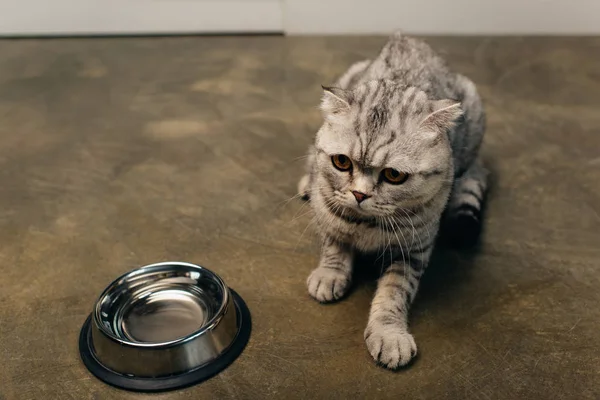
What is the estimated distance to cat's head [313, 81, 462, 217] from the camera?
5.35 ft

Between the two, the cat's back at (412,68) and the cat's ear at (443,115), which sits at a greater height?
the cat's ear at (443,115)

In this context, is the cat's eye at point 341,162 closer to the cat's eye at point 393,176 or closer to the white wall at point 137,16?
the cat's eye at point 393,176

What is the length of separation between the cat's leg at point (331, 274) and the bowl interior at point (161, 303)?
11.1 inches

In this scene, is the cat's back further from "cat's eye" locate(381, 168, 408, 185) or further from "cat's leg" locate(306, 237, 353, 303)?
"cat's leg" locate(306, 237, 353, 303)

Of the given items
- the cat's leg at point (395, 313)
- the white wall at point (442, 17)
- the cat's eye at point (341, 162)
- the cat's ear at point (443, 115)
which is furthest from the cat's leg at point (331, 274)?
the white wall at point (442, 17)

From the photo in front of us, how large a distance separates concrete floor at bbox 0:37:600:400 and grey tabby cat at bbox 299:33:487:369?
0.09 metres

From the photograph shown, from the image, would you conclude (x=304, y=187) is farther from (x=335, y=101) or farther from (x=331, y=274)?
(x=335, y=101)

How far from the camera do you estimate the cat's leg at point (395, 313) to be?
1.69 m

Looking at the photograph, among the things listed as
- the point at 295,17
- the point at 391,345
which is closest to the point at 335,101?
the point at 391,345

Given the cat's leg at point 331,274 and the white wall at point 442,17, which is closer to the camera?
the cat's leg at point 331,274

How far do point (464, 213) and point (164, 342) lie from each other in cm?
106

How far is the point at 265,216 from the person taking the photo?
233 centimetres

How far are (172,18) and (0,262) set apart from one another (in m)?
2.22

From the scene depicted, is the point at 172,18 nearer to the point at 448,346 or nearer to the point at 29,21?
the point at 29,21
